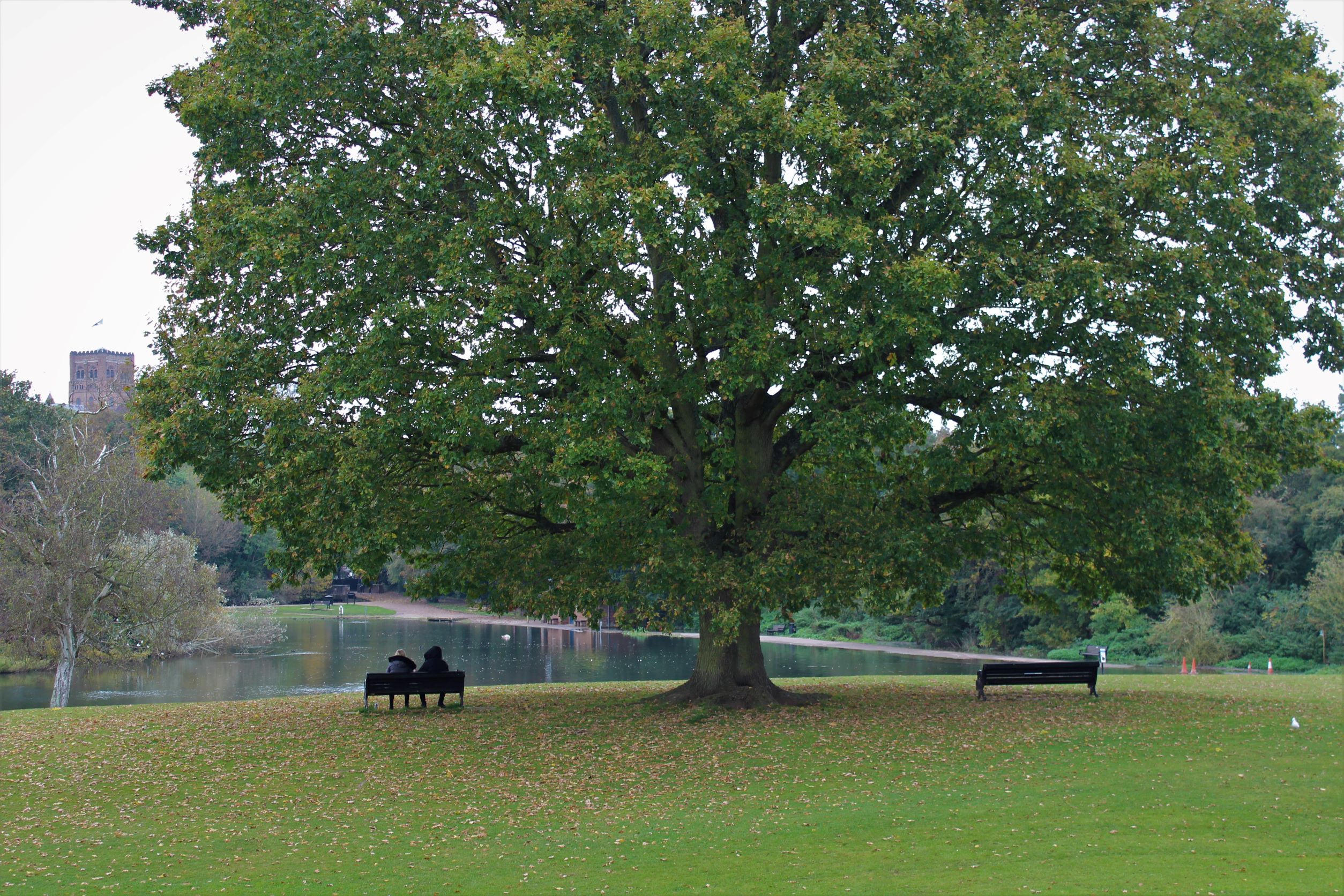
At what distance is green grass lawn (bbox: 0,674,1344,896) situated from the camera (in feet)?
28.6

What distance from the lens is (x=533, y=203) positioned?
1486 cm

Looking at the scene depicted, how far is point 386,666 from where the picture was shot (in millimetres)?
43125

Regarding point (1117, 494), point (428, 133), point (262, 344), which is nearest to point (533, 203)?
point (428, 133)

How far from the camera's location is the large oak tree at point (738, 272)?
13.8 m

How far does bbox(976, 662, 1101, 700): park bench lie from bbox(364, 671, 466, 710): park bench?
8784mm

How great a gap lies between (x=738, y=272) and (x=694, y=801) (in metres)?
7.47

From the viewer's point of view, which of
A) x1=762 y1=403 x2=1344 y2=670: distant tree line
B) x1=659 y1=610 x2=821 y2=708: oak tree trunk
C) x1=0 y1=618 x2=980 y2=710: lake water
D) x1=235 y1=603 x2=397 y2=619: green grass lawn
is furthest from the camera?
x1=235 y1=603 x2=397 y2=619: green grass lawn

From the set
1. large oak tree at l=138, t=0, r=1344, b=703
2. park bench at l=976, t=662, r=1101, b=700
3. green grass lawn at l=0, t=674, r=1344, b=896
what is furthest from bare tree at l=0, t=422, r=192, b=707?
park bench at l=976, t=662, r=1101, b=700

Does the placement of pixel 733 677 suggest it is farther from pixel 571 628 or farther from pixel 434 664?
pixel 571 628

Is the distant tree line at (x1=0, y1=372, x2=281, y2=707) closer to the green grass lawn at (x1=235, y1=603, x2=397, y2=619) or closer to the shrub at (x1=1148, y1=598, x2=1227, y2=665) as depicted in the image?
the shrub at (x1=1148, y1=598, x2=1227, y2=665)

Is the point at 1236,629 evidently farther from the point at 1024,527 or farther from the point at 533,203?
the point at 533,203

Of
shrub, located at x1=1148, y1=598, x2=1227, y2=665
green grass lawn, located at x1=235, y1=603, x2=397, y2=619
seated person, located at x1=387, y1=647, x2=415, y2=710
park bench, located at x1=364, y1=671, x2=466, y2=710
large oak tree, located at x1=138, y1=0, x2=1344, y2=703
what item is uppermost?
large oak tree, located at x1=138, y1=0, x2=1344, y2=703

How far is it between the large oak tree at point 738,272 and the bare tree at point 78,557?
23.6 m

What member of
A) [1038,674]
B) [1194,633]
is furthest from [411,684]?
[1194,633]
